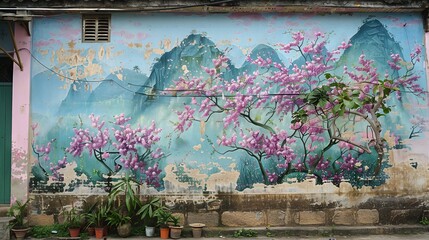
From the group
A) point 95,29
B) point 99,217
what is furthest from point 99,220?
point 95,29

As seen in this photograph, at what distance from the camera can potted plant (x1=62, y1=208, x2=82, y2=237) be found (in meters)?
7.11

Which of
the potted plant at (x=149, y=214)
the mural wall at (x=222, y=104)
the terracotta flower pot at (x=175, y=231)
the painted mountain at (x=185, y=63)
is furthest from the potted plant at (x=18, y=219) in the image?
the painted mountain at (x=185, y=63)

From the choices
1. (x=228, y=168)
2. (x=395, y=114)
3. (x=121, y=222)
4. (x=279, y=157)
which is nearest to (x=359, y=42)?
(x=395, y=114)

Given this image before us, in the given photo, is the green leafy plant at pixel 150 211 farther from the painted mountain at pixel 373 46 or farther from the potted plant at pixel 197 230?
the painted mountain at pixel 373 46

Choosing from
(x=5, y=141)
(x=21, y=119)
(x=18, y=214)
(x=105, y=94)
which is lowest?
(x=18, y=214)

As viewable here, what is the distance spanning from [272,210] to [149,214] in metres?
2.29

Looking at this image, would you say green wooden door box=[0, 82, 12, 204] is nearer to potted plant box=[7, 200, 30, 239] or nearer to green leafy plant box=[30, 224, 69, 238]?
potted plant box=[7, 200, 30, 239]

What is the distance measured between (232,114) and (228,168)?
3.38 feet

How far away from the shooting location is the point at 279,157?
25.5 ft

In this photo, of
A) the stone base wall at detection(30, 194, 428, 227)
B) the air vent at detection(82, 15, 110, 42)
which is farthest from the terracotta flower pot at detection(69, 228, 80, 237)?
the air vent at detection(82, 15, 110, 42)

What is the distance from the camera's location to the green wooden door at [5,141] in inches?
305

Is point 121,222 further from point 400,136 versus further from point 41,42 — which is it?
point 400,136

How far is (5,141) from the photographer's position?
7.79 meters

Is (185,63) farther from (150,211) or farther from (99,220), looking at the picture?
(99,220)
